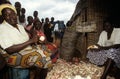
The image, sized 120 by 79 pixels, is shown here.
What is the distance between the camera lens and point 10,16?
3.37 m

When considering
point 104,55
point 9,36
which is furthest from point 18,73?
point 104,55

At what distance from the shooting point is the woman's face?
11.0 feet

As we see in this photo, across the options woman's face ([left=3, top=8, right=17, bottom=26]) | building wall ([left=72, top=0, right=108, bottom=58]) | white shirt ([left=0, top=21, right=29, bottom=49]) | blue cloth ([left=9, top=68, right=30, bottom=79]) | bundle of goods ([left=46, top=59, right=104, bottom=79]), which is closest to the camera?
white shirt ([left=0, top=21, right=29, bottom=49])

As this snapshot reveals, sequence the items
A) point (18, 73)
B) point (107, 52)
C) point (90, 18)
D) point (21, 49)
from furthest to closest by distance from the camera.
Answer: point (90, 18)
point (107, 52)
point (18, 73)
point (21, 49)

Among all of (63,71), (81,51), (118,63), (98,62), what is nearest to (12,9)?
(118,63)

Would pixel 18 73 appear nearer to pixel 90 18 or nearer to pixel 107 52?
pixel 107 52

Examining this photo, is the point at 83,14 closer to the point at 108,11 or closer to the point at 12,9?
the point at 108,11

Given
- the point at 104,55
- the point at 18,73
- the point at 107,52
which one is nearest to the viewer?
the point at 18,73

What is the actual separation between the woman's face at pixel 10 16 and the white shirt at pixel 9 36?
0.07m

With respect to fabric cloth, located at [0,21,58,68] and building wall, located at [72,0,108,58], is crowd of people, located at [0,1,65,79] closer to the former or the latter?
fabric cloth, located at [0,21,58,68]

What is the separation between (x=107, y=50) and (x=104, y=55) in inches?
7.1

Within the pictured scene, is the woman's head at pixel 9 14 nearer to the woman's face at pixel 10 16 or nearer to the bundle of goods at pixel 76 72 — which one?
the woman's face at pixel 10 16

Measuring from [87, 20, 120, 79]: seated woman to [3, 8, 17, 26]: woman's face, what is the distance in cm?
365

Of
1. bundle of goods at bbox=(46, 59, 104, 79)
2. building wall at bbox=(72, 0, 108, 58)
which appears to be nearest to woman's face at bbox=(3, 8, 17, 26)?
bundle of goods at bbox=(46, 59, 104, 79)
